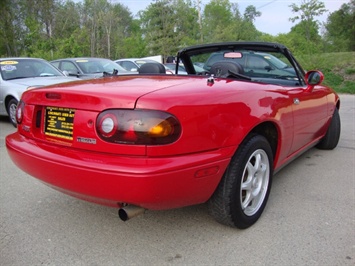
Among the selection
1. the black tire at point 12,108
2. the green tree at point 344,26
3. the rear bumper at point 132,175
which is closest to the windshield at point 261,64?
the rear bumper at point 132,175

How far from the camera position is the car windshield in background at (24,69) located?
6750 millimetres

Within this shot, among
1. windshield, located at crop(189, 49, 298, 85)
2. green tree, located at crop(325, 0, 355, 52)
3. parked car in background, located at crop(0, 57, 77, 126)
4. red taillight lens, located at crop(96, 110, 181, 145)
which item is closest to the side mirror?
windshield, located at crop(189, 49, 298, 85)

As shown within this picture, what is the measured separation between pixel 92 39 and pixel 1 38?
15.4 metres

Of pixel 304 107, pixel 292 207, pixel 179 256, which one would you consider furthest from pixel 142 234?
pixel 304 107

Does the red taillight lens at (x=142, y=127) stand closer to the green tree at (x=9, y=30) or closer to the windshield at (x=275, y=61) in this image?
the windshield at (x=275, y=61)

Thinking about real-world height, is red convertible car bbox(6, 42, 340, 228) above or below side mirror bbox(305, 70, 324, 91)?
below

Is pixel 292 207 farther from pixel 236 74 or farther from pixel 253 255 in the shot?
pixel 236 74

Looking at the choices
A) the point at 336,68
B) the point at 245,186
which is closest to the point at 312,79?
the point at 245,186

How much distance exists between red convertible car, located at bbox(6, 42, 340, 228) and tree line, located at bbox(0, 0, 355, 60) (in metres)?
27.0

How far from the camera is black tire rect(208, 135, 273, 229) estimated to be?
214 cm

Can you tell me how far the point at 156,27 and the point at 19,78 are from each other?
37.3 meters

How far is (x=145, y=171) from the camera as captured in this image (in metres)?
1.71

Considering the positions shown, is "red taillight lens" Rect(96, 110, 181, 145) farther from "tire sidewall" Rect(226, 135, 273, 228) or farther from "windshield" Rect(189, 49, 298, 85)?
"windshield" Rect(189, 49, 298, 85)

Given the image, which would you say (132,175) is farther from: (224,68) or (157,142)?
(224,68)
